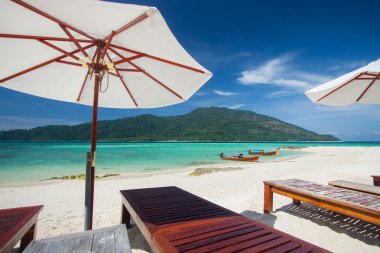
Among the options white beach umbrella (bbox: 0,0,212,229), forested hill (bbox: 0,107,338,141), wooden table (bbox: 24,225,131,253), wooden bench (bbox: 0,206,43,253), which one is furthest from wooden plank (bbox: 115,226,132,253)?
forested hill (bbox: 0,107,338,141)

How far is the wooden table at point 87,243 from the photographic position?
1619 mm

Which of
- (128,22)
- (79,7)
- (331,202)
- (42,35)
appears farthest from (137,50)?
(331,202)

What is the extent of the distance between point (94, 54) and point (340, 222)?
18.3ft

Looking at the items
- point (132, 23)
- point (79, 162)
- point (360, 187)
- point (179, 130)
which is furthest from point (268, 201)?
point (179, 130)

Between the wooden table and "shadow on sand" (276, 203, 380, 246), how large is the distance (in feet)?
12.8

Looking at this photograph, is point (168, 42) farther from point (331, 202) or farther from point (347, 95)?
point (347, 95)

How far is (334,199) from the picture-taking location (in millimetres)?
3279

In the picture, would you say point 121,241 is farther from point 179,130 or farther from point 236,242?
point 179,130

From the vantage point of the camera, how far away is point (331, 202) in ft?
10.9

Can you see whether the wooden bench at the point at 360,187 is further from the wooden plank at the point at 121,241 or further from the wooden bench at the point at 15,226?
the wooden bench at the point at 15,226

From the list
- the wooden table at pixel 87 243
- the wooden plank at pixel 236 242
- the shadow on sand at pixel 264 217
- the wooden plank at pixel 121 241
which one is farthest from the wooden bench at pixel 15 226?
the shadow on sand at pixel 264 217

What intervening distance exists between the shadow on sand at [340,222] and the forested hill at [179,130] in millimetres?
106902

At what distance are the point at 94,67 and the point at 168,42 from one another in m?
1.33

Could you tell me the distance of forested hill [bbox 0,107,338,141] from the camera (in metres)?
110
